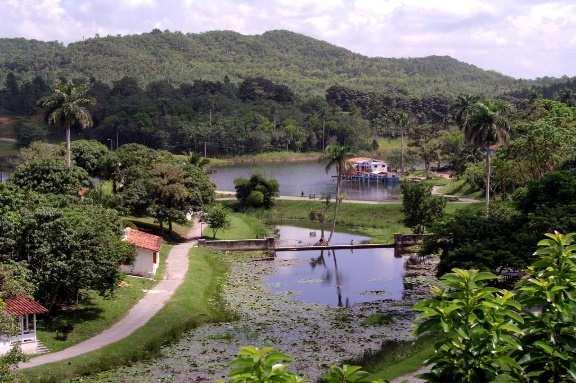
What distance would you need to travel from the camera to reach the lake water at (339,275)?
164ft

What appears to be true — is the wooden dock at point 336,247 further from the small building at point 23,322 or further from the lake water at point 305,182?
the small building at point 23,322

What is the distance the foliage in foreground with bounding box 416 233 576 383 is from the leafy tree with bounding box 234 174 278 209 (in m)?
74.6

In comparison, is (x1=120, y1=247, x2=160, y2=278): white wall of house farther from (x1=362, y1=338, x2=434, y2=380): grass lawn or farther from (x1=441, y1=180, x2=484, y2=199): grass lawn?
(x1=441, y1=180, x2=484, y2=199): grass lawn

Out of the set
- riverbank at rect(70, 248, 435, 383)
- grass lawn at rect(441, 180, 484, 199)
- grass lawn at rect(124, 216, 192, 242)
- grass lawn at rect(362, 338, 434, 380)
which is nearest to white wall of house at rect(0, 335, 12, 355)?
riverbank at rect(70, 248, 435, 383)

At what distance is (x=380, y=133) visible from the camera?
18175 centimetres

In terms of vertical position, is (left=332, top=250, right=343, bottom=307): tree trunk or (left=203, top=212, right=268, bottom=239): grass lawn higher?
(left=203, top=212, right=268, bottom=239): grass lawn

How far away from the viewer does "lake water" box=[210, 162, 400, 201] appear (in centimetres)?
10631

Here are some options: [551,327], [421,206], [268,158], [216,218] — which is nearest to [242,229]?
[216,218]

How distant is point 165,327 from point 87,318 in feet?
13.6

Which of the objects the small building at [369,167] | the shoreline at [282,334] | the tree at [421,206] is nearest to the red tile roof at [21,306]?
the shoreline at [282,334]

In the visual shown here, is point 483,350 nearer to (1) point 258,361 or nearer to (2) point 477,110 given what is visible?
(1) point 258,361

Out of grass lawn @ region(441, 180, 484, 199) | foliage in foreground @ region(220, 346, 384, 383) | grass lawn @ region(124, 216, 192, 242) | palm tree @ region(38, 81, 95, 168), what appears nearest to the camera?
foliage in foreground @ region(220, 346, 384, 383)

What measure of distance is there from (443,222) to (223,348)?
16.7m

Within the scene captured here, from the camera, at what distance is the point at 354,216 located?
8238 cm
